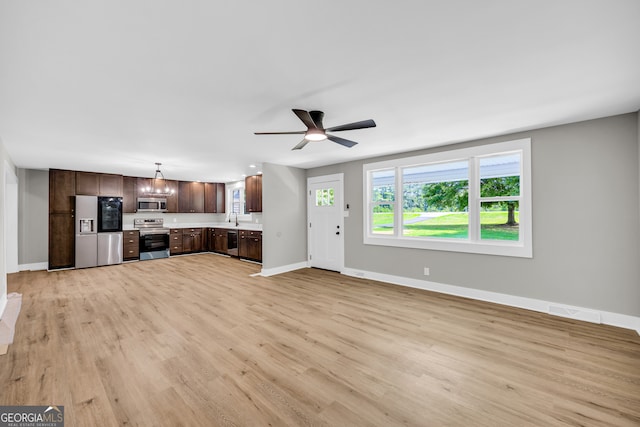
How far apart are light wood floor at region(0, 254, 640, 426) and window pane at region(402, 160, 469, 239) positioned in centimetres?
120

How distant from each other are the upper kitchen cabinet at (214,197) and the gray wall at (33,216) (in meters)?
3.84

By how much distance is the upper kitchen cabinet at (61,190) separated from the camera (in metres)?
6.29

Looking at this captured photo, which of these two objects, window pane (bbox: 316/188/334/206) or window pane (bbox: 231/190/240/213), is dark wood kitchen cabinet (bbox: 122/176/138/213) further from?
window pane (bbox: 316/188/334/206)

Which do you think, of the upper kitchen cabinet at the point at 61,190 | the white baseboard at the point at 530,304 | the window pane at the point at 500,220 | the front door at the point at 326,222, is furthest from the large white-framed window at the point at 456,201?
the upper kitchen cabinet at the point at 61,190

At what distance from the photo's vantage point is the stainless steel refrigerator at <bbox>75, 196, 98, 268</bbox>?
21.2 feet

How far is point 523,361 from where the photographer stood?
2.44 metres

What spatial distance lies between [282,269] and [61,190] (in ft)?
18.4

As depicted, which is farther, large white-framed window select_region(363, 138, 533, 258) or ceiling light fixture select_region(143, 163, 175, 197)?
ceiling light fixture select_region(143, 163, 175, 197)

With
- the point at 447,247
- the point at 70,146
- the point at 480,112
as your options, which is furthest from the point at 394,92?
the point at 70,146

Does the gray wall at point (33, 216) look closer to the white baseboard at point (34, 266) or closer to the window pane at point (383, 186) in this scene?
the white baseboard at point (34, 266)

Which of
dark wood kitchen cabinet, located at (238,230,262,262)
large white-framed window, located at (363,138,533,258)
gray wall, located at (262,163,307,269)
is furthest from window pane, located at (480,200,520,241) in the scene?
Result: dark wood kitchen cabinet, located at (238,230,262,262)

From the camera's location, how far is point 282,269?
6.06 metres

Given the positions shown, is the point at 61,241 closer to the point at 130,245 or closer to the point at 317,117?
the point at 130,245
